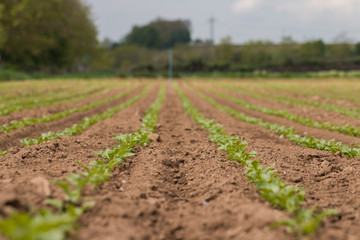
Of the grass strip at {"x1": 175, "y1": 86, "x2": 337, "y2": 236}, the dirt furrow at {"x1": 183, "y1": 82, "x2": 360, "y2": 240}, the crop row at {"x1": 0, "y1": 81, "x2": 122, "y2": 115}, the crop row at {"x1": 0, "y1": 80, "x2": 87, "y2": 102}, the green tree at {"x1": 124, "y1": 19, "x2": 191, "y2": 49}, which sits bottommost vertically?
the dirt furrow at {"x1": 183, "y1": 82, "x2": 360, "y2": 240}

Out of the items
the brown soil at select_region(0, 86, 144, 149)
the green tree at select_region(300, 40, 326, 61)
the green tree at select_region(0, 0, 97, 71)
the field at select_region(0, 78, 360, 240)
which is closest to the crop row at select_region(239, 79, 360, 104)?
the field at select_region(0, 78, 360, 240)

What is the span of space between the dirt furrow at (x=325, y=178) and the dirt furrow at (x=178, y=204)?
24.3 inches

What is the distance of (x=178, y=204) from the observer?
3.28 m

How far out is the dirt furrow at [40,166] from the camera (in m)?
2.57

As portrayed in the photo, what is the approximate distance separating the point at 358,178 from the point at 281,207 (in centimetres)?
195

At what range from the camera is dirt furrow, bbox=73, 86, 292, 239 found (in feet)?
7.92

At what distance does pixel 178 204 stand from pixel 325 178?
252cm

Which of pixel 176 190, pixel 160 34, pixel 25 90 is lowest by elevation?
pixel 176 190

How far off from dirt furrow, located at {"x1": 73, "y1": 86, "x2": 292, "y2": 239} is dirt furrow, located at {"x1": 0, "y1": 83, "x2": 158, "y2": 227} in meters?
0.56

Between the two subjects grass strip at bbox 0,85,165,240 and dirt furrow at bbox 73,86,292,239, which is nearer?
grass strip at bbox 0,85,165,240

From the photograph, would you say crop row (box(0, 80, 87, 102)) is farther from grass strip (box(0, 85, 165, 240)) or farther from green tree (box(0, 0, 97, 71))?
green tree (box(0, 0, 97, 71))

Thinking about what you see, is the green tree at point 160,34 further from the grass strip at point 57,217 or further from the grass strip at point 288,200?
the grass strip at point 57,217

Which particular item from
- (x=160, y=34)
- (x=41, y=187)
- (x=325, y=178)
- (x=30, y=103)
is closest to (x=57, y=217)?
(x=41, y=187)

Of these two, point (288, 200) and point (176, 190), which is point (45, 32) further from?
point (288, 200)
